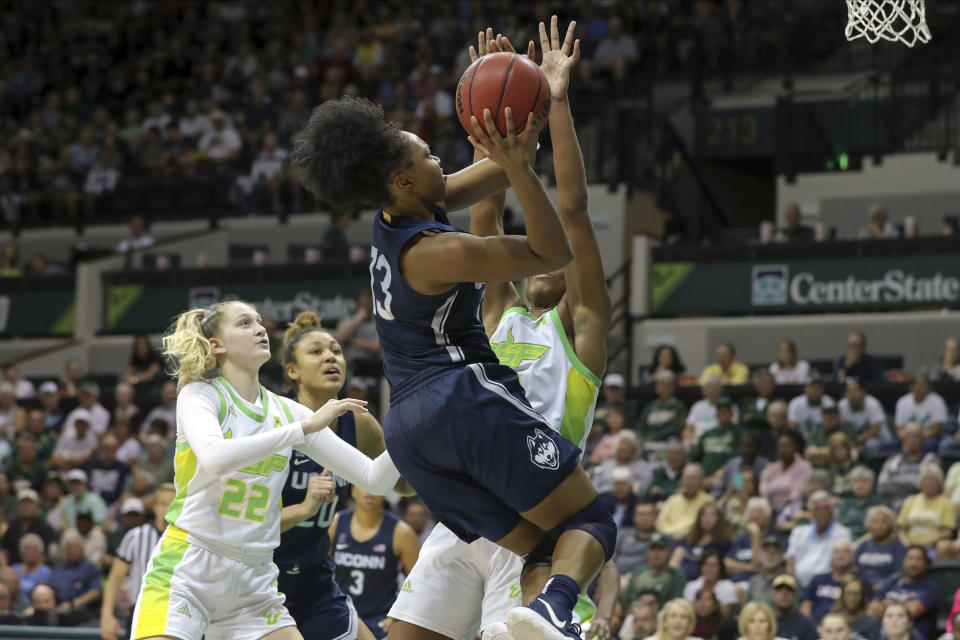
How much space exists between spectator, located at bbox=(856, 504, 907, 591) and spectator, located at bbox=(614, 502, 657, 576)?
183 cm

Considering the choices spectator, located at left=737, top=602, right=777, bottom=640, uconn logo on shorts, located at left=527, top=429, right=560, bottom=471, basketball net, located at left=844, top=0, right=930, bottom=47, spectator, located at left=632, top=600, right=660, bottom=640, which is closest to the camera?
uconn logo on shorts, located at left=527, top=429, right=560, bottom=471

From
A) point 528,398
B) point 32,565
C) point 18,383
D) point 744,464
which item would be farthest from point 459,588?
point 18,383

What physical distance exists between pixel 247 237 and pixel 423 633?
1618 centimetres

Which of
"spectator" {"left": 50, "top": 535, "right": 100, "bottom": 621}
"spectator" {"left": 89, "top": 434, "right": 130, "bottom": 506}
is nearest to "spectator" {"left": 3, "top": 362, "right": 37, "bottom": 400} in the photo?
"spectator" {"left": 89, "top": 434, "right": 130, "bottom": 506}

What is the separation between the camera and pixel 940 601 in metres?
10.3

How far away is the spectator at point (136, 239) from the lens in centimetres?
2136

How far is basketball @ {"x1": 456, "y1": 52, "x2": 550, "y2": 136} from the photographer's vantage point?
465 cm

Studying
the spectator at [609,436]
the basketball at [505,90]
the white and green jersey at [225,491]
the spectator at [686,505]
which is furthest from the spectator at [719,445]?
the basketball at [505,90]

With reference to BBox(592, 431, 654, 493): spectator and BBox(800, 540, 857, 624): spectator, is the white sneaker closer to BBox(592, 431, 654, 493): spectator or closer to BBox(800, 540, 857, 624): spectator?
BBox(800, 540, 857, 624): spectator

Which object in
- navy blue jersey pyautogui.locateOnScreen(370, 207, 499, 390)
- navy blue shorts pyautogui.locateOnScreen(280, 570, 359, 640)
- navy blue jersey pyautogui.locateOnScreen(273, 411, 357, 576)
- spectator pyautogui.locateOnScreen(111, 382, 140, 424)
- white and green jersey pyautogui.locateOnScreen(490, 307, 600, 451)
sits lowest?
spectator pyautogui.locateOnScreen(111, 382, 140, 424)

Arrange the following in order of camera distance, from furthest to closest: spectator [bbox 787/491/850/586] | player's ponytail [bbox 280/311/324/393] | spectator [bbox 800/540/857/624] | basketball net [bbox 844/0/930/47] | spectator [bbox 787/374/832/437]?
spectator [bbox 787/374/832/437] → spectator [bbox 787/491/850/586] → spectator [bbox 800/540/857/624] → basketball net [bbox 844/0/930/47] → player's ponytail [bbox 280/311/324/393]

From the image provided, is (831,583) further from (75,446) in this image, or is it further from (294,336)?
(75,446)

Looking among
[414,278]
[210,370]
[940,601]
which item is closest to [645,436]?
[940,601]

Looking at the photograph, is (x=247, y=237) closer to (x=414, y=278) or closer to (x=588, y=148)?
(x=588, y=148)
